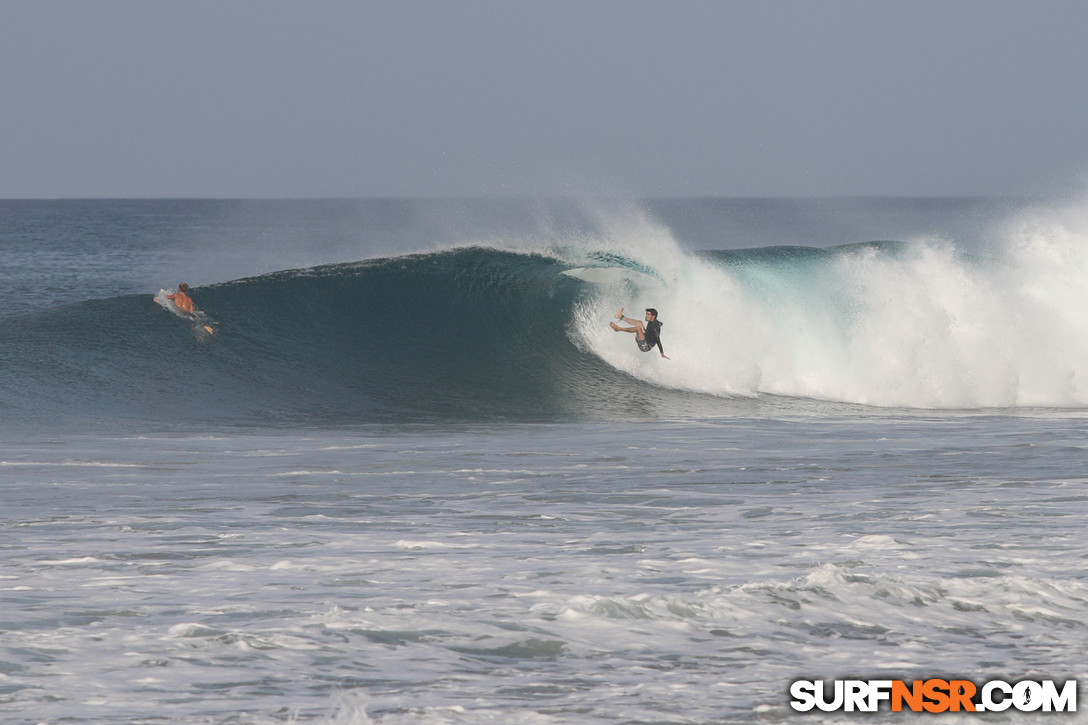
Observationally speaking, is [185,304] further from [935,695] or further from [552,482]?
[935,695]

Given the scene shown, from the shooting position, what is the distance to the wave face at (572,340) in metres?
12.9

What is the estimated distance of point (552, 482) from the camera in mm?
7895

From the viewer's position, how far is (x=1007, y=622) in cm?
448

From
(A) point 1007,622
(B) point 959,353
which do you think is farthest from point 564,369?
(A) point 1007,622

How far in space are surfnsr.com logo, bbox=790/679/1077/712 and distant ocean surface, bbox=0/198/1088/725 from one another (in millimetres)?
71

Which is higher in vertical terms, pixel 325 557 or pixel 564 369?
pixel 564 369

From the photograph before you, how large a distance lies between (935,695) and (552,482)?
4.34 m

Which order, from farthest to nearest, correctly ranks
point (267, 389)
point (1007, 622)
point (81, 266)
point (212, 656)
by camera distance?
point (81, 266), point (267, 389), point (1007, 622), point (212, 656)

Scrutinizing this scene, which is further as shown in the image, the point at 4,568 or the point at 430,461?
the point at 430,461

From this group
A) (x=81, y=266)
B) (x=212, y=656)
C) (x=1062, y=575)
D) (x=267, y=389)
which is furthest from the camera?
(x=81, y=266)

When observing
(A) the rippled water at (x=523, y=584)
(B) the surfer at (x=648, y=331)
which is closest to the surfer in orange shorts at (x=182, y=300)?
(B) the surfer at (x=648, y=331)

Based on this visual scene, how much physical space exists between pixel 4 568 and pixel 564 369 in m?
9.71

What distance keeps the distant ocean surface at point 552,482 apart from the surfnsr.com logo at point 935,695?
0.07m

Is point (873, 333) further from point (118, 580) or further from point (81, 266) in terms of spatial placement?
point (81, 266)
